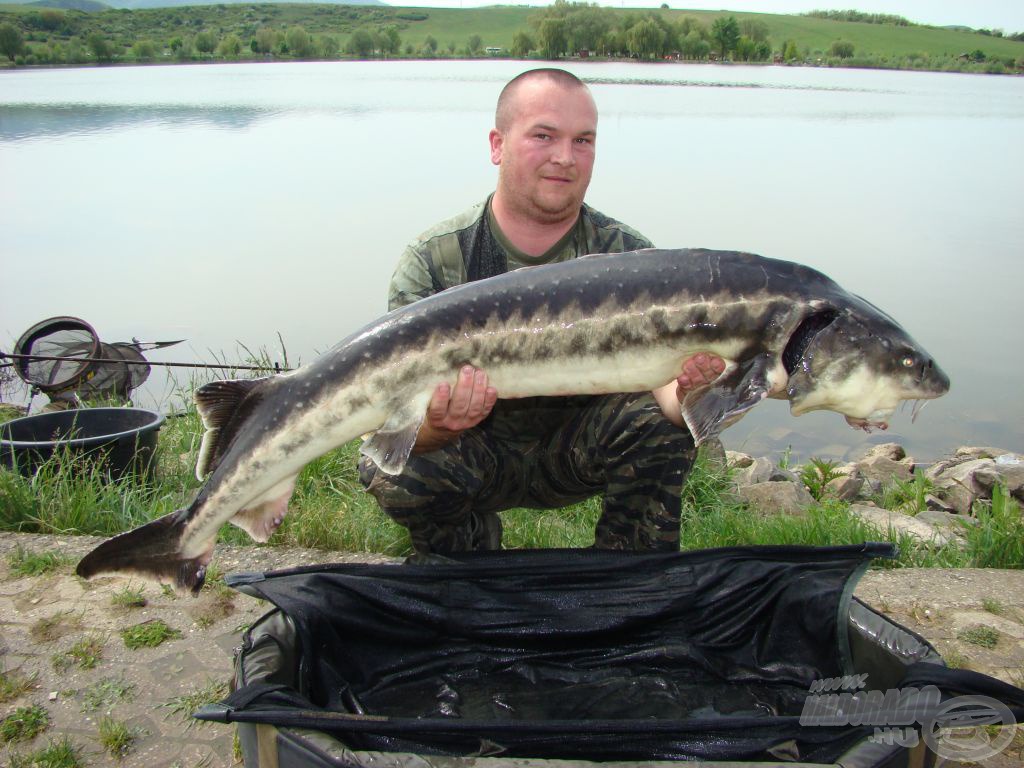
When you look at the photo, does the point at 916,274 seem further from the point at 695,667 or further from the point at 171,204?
the point at 171,204

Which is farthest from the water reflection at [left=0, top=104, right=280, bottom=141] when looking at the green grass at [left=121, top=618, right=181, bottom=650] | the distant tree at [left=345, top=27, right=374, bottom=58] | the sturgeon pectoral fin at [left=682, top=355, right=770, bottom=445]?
the distant tree at [left=345, top=27, right=374, bottom=58]

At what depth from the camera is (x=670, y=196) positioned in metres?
15.2

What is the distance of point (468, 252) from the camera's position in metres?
3.75

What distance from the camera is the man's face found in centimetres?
362

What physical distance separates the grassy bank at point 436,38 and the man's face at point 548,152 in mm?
61648

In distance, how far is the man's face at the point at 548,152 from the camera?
11.9 ft

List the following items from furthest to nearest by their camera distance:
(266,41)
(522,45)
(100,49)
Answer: (266,41)
(522,45)
(100,49)

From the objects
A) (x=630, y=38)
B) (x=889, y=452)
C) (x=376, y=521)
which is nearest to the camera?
(x=376, y=521)

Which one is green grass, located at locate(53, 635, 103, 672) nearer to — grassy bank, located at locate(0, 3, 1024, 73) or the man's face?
the man's face

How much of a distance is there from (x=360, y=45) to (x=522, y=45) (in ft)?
68.7

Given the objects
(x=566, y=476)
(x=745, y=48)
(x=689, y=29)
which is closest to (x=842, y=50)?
(x=745, y=48)

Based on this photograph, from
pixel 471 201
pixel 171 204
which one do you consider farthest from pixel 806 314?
pixel 171 204

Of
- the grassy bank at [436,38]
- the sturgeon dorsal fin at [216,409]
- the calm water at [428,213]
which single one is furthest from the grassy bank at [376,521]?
the grassy bank at [436,38]

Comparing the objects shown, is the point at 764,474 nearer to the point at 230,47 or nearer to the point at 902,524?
the point at 902,524
